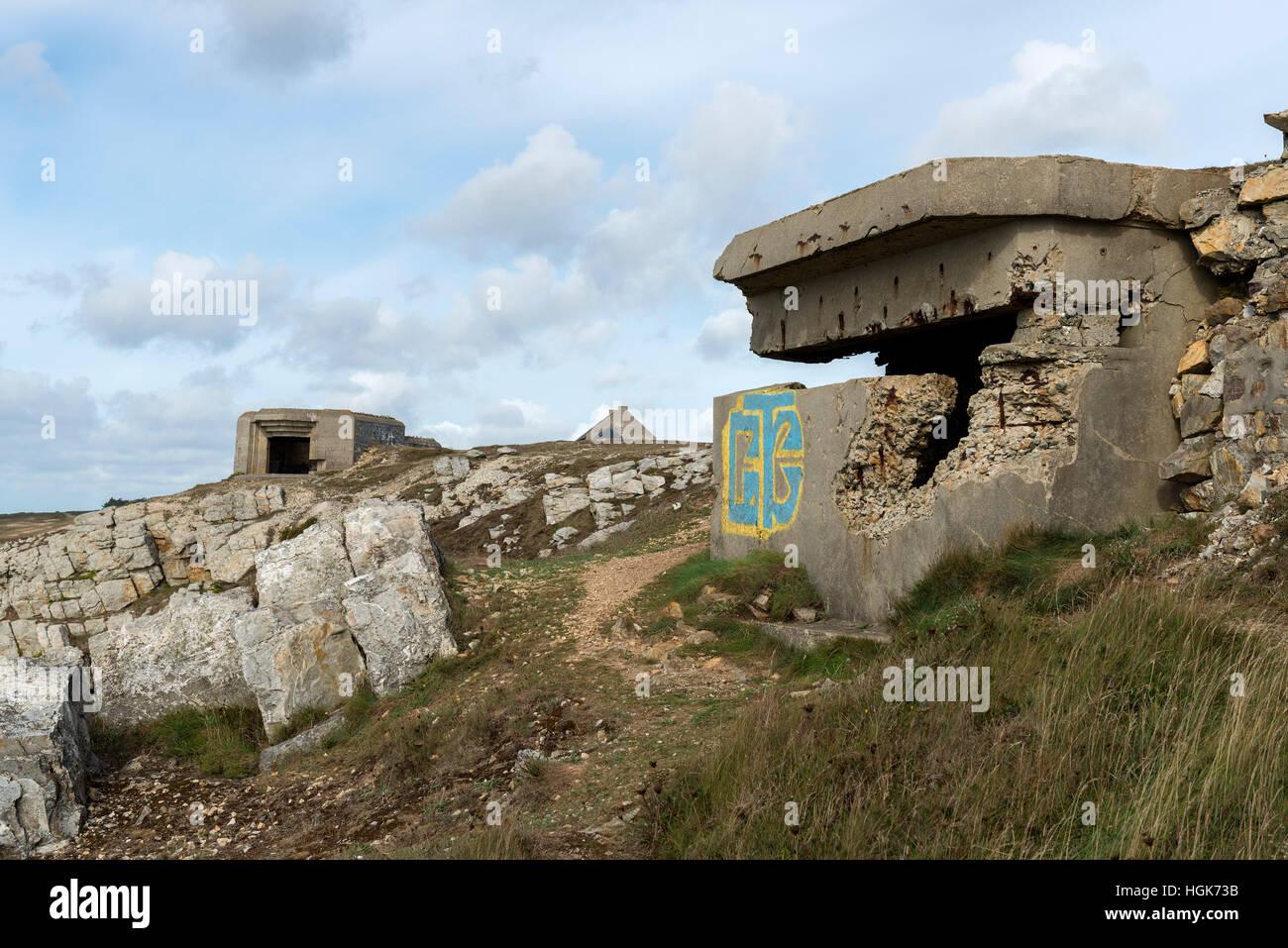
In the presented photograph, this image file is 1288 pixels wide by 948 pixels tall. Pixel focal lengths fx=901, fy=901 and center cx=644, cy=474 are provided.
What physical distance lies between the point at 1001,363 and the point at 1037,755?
351 centimetres

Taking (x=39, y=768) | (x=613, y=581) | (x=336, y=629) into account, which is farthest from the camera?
(x=613, y=581)

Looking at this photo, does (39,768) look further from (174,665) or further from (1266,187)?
(1266,187)

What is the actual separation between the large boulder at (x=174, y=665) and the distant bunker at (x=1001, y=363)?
518 centimetres

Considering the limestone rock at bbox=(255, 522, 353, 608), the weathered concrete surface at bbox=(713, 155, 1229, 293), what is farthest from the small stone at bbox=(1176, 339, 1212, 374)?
the limestone rock at bbox=(255, 522, 353, 608)

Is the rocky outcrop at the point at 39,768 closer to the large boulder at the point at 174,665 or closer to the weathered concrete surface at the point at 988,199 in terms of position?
the large boulder at the point at 174,665

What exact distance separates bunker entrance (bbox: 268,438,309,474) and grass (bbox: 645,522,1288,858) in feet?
81.9

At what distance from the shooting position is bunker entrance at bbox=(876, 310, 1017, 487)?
7398mm

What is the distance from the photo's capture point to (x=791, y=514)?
7477mm

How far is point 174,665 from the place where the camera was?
807 centimetres

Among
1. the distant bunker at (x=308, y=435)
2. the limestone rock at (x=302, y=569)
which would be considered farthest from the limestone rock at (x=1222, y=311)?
the distant bunker at (x=308, y=435)

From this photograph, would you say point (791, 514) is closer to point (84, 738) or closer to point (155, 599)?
point (84, 738)

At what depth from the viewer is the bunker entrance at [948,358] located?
7.40 m

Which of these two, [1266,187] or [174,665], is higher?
[1266,187]

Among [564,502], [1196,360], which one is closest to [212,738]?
[1196,360]
